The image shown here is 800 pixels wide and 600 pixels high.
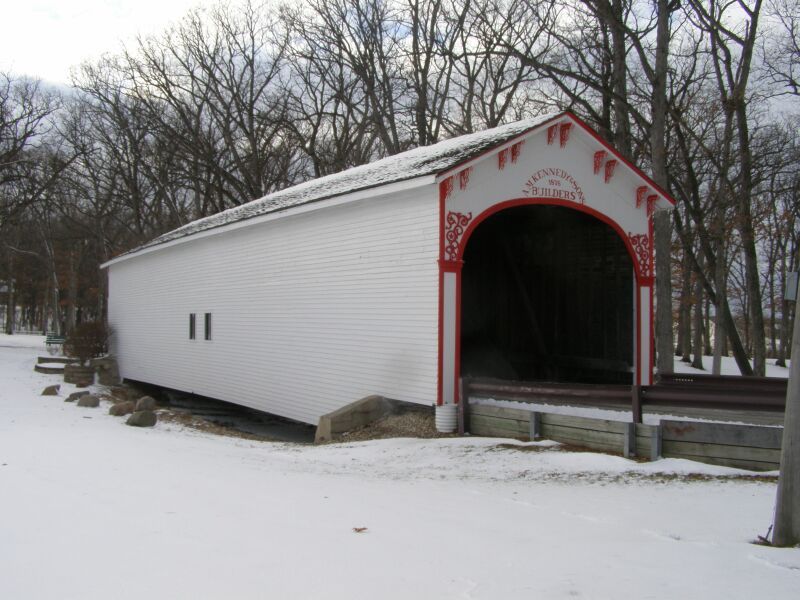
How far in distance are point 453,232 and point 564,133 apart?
2.82 metres

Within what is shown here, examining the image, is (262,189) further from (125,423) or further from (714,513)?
(714,513)

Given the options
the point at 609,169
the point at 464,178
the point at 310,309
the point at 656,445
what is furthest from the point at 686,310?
the point at 656,445

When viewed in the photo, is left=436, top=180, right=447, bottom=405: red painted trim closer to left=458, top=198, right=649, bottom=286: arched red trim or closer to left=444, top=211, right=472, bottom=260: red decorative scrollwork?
left=444, top=211, right=472, bottom=260: red decorative scrollwork

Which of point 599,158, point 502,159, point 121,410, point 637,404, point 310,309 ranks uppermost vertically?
point 599,158

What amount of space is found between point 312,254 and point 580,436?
6.92 m

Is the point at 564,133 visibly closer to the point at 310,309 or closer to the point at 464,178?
the point at 464,178

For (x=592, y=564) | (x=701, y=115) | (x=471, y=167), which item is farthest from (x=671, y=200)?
(x=701, y=115)

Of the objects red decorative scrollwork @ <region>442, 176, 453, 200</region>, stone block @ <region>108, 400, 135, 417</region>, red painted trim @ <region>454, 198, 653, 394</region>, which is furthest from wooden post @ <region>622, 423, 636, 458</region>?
stone block @ <region>108, 400, 135, 417</region>

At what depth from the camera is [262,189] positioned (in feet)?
120

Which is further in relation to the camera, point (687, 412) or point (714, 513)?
point (687, 412)

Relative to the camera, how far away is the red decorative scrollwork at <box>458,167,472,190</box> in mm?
10773

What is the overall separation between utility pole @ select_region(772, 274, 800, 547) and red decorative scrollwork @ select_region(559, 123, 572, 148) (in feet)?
23.5

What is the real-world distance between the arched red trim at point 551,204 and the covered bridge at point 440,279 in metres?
→ 0.03

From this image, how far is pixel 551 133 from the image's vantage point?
11.7 meters
